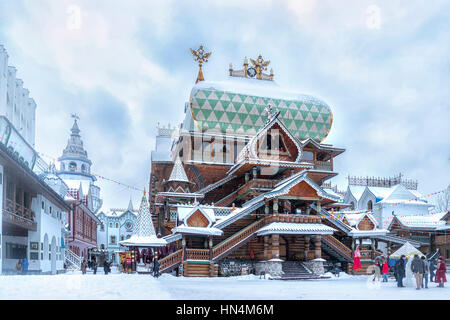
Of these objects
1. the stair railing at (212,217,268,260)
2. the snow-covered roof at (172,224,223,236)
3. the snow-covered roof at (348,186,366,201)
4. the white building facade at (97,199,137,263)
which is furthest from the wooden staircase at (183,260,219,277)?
the white building facade at (97,199,137,263)

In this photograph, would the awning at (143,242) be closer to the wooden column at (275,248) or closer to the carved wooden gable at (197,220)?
the carved wooden gable at (197,220)

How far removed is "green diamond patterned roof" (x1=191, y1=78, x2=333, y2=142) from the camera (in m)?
43.5

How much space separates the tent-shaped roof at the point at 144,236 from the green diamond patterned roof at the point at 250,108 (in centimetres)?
1246

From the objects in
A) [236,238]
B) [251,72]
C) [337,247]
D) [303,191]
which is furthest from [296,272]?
[251,72]

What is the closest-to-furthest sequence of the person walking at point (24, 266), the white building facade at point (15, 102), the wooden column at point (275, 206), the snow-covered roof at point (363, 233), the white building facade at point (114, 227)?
the person walking at point (24, 266) → the wooden column at point (275, 206) → the snow-covered roof at point (363, 233) → the white building facade at point (15, 102) → the white building facade at point (114, 227)

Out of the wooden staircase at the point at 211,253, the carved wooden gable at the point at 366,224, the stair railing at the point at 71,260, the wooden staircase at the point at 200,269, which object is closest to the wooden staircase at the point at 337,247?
the wooden staircase at the point at 211,253

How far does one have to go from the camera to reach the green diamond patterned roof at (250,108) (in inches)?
1713

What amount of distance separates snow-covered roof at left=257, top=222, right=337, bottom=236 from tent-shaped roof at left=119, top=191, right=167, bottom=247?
6.82 m

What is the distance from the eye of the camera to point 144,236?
32.0 m

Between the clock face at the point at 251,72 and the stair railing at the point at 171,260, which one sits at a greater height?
the clock face at the point at 251,72

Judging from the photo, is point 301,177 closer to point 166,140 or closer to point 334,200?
point 334,200

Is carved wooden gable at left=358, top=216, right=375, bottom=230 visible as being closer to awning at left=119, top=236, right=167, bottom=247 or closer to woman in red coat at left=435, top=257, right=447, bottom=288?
awning at left=119, top=236, right=167, bottom=247
